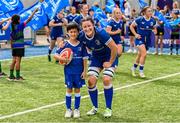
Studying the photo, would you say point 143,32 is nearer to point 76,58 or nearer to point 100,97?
point 100,97

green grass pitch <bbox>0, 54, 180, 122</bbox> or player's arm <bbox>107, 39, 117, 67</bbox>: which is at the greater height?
player's arm <bbox>107, 39, 117, 67</bbox>

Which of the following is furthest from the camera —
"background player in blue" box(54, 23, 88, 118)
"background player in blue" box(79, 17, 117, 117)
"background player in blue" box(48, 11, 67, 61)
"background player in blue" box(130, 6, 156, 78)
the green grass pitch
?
"background player in blue" box(48, 11, 67, 61)

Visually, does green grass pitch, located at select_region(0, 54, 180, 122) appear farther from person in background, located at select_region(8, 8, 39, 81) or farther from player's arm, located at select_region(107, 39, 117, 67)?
player's arm, located at select_region(107, 39, 117, 67)

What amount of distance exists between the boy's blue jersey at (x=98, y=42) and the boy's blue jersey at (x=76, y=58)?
0.13 m

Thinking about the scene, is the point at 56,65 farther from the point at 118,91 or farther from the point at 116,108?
the point at 116,108

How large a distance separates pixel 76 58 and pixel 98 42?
48 cm

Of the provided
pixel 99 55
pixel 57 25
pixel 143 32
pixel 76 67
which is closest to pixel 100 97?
pixel 99 55

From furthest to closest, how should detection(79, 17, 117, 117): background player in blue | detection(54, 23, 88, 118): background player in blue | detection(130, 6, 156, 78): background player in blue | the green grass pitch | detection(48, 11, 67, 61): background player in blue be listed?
detection(48, 11, 67, 61): background player in blue, detection(130, 6, 156, 78): background player in blue, the green grass pitch, detection(54, 23, 88, 118): background player in blue, detection(79, 17, 117, 117): background player in blue

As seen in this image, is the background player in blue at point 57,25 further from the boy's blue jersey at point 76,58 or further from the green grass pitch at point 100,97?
the boy's blue jersey at point 76,58

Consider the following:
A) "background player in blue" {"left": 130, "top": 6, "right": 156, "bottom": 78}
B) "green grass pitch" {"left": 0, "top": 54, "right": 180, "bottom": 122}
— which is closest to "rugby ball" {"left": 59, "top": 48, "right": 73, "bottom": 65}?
"green grass pitch" {"left": 0, "top": 54, "right": 180, "bottom": 122}

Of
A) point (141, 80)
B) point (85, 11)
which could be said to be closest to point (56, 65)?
point (85, 11)

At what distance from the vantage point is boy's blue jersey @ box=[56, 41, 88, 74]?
7.52m

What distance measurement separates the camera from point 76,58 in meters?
7.54

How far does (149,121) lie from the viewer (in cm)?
731
